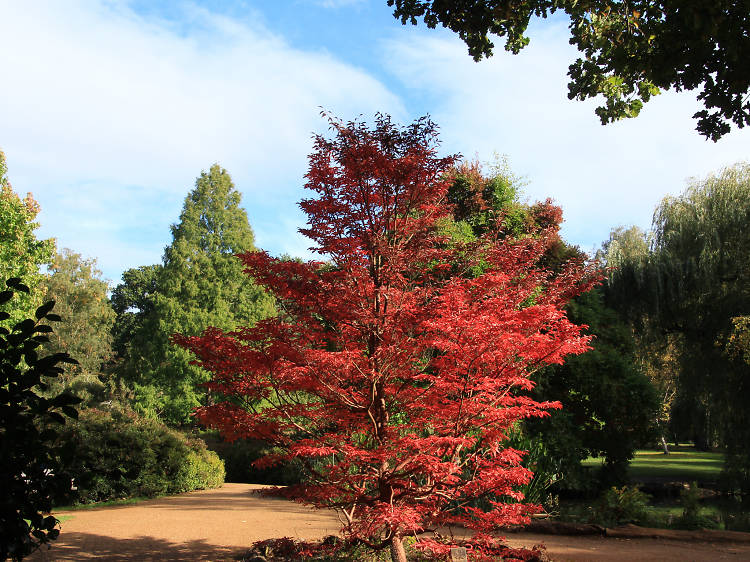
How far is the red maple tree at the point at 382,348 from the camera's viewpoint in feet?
17.2

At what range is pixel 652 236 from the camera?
1680cm

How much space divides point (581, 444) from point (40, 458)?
42.2ft

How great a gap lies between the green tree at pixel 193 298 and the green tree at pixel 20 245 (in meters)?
4.40

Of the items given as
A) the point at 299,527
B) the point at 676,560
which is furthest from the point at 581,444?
the point at 299,527

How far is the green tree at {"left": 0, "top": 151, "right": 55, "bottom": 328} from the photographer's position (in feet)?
55.4

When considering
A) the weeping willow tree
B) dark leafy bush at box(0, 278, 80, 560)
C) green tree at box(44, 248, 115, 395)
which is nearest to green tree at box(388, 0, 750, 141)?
dark leafy bush at box(0, 278, 80, 560)

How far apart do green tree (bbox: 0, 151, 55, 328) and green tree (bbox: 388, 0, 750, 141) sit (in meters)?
16.0

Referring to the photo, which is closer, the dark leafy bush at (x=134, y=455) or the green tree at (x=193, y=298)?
the dark leafy bush at (x=134, y=455)

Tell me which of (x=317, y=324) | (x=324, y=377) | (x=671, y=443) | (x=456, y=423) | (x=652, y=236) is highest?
(x=652, y=236)

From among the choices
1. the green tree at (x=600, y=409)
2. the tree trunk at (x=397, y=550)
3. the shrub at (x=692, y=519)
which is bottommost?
the shrub at (x=692, y=519)

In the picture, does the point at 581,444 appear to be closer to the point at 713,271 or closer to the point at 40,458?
the point at 713,271

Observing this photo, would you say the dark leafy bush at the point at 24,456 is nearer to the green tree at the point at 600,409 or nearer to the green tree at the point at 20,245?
the green tree at the point at 600,409

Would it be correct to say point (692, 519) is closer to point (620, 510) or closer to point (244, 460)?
point (620, 510)

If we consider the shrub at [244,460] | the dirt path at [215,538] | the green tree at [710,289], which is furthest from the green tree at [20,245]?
the green tree at [710,289]
